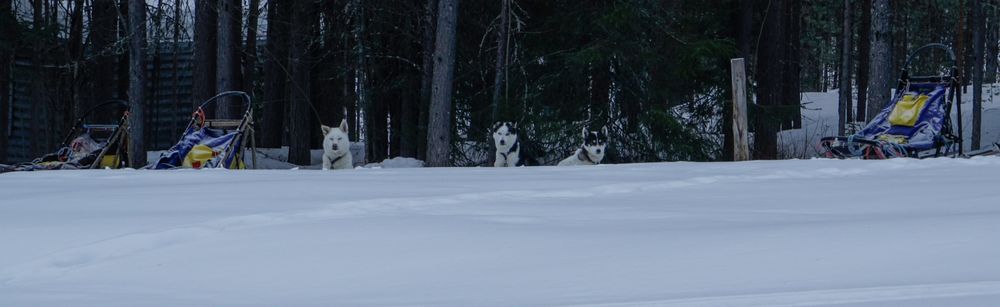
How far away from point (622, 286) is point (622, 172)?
480cm

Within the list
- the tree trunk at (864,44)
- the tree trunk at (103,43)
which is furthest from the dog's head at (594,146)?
the tree trunk at (864,44)

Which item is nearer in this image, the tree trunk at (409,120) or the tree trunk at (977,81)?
the tree trunk at (409,120)

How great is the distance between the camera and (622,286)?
3.29 metres

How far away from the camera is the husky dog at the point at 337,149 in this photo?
1031 cm

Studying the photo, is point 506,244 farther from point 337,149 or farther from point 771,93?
point 771,93

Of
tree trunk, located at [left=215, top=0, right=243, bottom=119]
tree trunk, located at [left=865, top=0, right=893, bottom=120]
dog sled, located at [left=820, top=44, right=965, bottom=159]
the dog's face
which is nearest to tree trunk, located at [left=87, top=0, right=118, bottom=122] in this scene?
tree trunk, located at [left=215, top=0, right=243, bottom=119]

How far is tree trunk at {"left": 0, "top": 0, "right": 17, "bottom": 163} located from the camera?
17562 millimetres

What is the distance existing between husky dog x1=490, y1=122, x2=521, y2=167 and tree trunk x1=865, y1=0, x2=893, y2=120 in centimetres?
536

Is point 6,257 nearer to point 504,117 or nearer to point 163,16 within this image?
point 504,117

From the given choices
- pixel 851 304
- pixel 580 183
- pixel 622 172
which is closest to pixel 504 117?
pixel 622 172

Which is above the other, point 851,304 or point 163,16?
A: point 163,16

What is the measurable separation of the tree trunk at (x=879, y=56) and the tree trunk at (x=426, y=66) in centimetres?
588

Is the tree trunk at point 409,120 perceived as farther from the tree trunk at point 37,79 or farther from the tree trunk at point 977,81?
the tree trunk at point 977,81

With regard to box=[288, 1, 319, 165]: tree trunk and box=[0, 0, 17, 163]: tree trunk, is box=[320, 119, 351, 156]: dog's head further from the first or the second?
box=[0, 0, 17, 163]: tree trunk
